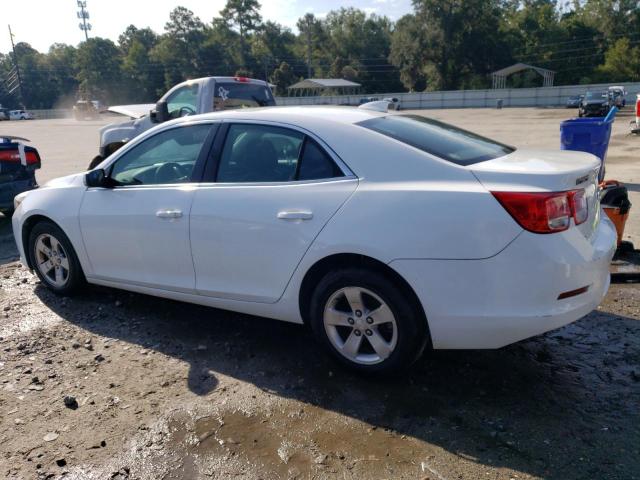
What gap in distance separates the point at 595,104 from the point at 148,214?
35402mm

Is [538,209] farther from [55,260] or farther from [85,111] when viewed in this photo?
[85,111]

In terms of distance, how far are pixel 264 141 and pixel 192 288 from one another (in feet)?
3.86

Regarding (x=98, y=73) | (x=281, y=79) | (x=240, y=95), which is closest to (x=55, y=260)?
(x=240, y=95)

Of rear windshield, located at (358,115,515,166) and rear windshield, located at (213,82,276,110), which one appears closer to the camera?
rear windshield, located at (358,115,515,166)

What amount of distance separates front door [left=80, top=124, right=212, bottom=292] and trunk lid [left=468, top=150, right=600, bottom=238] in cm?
203

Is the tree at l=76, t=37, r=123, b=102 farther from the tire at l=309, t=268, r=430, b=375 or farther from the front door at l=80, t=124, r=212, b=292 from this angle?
the tire at l=309, t=268, r=430, b=375

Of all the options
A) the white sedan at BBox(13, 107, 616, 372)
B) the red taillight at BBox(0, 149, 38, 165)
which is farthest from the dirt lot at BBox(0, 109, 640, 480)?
the red taillight at BBox(0, 149, 38, 165)

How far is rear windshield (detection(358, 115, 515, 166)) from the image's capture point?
3.28 meters

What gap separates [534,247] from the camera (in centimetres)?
278

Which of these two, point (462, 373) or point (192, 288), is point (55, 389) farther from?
point (462, 373)

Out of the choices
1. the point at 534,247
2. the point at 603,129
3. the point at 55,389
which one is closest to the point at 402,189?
the point at 534,247

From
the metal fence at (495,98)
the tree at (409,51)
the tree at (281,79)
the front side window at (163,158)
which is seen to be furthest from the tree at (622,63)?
the front side window at (163,158)

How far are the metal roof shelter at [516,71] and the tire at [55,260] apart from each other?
216 feet

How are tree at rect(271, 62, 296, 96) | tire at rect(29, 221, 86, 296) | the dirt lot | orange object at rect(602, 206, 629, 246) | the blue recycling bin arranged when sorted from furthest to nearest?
1. tree at rect(271, 62, 296, 96)
2. the blue recycling bin
3. orange object at rect(602, 206, 629, 246)
4. tire at rect(29, 221, 86, 296)
5. the dirt lot
